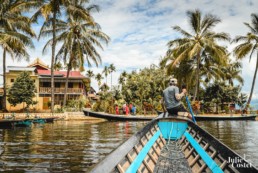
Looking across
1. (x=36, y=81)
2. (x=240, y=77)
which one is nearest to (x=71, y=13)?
(x=36, y=81)

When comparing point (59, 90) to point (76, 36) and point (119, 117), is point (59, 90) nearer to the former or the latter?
point (76, 36)

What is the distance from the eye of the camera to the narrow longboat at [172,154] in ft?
8.44

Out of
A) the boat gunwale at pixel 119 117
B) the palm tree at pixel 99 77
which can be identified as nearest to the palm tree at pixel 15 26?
the boat gunwale at pixel 119 117

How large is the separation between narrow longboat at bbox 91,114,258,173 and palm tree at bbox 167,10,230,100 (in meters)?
18.2

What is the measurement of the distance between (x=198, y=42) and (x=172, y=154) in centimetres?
2100

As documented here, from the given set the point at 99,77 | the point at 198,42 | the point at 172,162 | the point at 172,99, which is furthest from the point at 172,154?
the point at 99,77

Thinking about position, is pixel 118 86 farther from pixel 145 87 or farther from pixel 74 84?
pixel 74 84

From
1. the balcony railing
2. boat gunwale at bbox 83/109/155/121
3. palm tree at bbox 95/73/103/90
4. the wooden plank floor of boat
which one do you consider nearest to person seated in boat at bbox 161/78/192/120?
the wooden plank floor of boat

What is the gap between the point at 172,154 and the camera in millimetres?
5797

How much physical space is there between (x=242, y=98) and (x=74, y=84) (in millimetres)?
23060

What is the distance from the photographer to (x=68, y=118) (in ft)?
76.1

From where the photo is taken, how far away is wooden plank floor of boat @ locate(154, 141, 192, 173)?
446 cm

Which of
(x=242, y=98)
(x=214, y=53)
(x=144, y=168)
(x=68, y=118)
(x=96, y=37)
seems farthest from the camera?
(x=242, y=98)

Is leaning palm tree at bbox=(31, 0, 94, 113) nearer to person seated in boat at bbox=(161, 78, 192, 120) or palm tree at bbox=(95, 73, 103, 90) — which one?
person seated in boat at bbox=(161, 78, 192, 120)
